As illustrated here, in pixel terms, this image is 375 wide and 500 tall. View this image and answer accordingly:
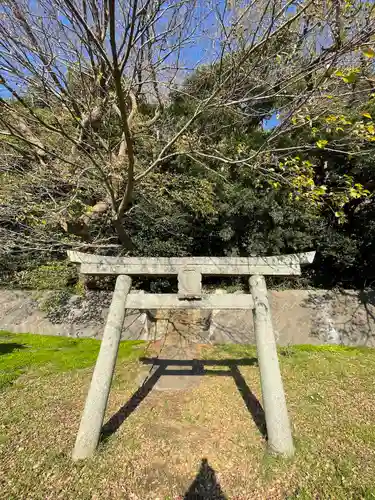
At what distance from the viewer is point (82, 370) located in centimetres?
474

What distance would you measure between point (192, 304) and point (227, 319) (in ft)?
12.2

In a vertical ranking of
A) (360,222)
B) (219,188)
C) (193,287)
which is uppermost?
(219,188)

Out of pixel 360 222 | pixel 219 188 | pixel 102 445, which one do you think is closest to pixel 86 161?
pixel 219 188

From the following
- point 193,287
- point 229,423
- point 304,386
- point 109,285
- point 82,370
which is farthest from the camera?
point 109,285

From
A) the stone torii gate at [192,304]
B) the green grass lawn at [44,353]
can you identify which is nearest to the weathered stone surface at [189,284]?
the stone torii gate at [192,304]

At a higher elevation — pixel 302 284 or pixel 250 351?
pixel 302 284

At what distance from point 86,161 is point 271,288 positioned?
18.5ft

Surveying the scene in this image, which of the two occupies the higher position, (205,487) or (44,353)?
(205,487)

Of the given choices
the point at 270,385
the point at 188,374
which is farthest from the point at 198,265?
the point at 188,374

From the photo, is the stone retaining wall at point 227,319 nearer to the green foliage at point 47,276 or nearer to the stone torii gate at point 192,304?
the green foliage at point 47,276

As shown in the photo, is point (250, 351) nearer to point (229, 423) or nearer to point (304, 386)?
point (304, 386)

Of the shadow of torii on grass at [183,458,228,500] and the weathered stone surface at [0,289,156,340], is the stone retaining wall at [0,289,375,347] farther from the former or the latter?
the shadow of torii on grass at [183,458,228,500]

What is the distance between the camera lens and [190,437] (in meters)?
3.00

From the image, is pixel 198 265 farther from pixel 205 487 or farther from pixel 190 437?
pixel 205 487
